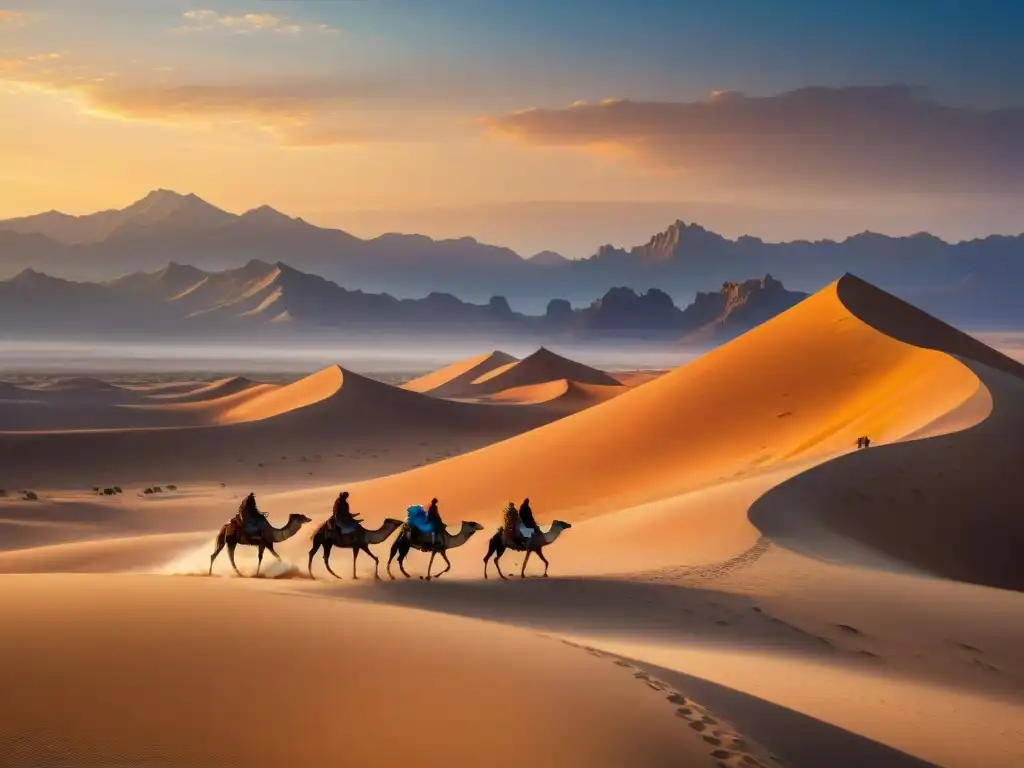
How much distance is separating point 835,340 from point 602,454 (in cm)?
992

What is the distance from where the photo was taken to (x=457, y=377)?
115562 millimetres

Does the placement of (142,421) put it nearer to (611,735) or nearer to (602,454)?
(602,454)

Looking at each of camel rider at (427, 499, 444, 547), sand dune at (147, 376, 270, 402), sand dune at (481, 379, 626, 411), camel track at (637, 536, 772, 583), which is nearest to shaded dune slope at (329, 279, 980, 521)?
camel track at (637, 536, 772, 583)

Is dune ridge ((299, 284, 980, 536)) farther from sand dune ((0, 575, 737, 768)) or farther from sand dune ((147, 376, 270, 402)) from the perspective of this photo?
sand dune ((147, 376, 270, 402))

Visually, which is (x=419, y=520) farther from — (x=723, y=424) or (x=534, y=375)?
(x=534, y=375)

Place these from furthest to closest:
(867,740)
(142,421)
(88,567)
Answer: (142,421) < (88,567) < (867,740)

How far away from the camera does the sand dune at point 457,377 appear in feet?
357

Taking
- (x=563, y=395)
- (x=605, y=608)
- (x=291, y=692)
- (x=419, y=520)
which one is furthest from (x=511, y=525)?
(x=563, y=395)

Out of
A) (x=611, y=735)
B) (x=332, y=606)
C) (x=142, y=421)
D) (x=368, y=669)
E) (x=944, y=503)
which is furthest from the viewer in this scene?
(x=142, y=421)

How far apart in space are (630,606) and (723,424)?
63.9 ft

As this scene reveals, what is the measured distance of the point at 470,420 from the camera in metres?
65.6

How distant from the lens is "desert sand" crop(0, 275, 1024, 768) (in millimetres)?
6629

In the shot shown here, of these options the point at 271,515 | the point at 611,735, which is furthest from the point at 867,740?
the point at 271,515

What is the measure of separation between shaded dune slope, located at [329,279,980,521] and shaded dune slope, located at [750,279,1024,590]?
85.9 inches
